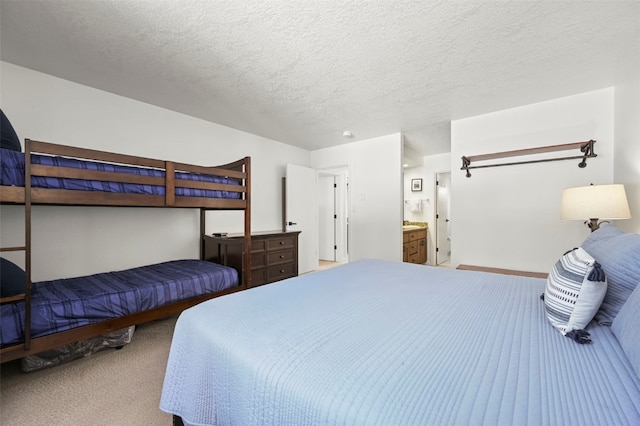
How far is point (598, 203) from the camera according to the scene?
2.01 metres

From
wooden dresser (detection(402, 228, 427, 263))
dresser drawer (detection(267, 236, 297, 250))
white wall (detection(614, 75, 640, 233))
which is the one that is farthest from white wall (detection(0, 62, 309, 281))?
white wall (detection(614, 75, 640, 233))

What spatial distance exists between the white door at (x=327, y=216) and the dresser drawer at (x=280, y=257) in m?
2.05

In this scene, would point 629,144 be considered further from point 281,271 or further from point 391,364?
point 281,271

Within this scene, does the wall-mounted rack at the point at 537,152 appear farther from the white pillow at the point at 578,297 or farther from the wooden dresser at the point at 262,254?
the wooden dresser at the point at 262,254

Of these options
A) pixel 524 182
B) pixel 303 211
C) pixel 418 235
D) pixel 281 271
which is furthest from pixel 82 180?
pixel 418 235

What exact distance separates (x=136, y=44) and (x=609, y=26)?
135 inches

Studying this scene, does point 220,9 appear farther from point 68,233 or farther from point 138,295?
point 68,233

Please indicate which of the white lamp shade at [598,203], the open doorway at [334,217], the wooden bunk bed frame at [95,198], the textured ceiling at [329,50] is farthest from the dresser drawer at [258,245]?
the white lamp shade at [598,203]

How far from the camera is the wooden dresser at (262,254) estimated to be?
9.39ft

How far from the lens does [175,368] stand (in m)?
1.10

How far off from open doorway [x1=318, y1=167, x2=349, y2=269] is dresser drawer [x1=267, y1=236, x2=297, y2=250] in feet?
A: 6.71

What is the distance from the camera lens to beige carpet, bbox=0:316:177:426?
1402 millimetres

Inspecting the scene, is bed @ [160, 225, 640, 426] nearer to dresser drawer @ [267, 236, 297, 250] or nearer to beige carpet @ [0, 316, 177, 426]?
beige carpet @ [0, 316, 177, 426]

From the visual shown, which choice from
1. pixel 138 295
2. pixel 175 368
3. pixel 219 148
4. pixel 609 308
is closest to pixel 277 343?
pixel 175 368
